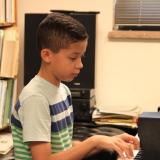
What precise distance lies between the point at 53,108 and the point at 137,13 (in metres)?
1.49

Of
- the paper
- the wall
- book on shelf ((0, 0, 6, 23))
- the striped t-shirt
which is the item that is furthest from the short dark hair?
the wall

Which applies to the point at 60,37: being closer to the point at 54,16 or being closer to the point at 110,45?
the point at 54,16

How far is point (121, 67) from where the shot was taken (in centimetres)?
251

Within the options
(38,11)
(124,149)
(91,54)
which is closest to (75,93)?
(91,54)

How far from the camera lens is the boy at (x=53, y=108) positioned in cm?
112

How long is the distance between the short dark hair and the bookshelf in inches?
41.4

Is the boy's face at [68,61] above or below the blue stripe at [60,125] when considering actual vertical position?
above

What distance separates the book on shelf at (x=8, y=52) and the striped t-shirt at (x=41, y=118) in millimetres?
1020

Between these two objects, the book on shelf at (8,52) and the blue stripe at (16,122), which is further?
the book on shelf at (8,52)

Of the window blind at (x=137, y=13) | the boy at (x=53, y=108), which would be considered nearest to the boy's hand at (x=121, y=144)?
the boy at (x=53, y=108)

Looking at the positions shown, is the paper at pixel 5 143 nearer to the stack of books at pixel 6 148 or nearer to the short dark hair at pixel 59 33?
the stack of books at pixel 6 148

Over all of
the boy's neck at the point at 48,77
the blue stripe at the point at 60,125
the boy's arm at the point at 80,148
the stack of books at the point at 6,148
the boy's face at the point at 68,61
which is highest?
the boy's face at the point at 68,61

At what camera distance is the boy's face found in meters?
1.17

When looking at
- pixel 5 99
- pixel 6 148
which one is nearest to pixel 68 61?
pixel 6 148
